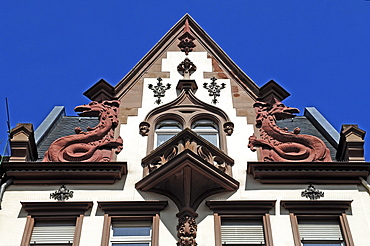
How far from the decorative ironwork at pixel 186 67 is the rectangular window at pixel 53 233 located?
711cm

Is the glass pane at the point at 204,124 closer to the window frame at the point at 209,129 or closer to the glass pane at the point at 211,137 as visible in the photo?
the window frame at the point at 209,129

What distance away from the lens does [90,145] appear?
19.9m

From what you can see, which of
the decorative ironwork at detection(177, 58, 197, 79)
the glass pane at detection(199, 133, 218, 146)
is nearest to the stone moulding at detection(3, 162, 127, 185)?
the glass pane at detection(199, 133, 218, 146)

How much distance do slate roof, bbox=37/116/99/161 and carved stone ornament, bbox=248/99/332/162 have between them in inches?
260

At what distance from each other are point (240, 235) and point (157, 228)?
2.03m

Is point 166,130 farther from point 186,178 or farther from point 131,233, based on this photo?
point 131,233

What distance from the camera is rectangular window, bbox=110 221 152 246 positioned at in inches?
672

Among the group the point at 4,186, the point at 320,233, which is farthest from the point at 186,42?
the point at 320,233

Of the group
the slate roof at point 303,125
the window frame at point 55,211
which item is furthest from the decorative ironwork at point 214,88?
the window frame at point 55,211

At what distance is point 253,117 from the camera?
826 inches

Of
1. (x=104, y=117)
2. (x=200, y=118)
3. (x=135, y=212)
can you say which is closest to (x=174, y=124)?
(x=200, y=118)

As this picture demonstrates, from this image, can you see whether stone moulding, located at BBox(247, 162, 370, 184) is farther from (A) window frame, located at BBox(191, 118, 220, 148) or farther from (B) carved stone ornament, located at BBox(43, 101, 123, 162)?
(B) carved stone ornament, located at BBox(43, 101, 123, 162)

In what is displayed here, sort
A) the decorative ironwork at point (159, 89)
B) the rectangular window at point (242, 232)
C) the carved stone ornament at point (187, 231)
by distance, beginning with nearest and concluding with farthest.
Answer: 1. the carved stone ornament at point (187, 231)
2. the rectangular window at point (242, 232)
3. the decorative ironwork at point (159, 89)

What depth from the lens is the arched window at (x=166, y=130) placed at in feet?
66.8
